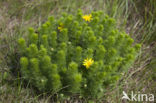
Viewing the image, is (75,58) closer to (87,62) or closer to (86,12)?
(87,62)

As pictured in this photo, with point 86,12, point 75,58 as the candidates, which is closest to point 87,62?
point 75,58

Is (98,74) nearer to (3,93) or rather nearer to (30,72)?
(30,72)

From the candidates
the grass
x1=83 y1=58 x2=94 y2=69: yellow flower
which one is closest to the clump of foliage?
x1=83 y1=58 x2=94 y2=69: yellow flower

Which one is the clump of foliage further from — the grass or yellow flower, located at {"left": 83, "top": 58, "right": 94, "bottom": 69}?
the grass

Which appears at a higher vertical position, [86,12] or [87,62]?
[86,12]

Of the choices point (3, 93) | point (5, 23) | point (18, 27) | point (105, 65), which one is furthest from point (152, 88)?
point (5, 23)

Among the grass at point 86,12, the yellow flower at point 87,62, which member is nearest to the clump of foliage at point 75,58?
the yellow flower at point 87,62
